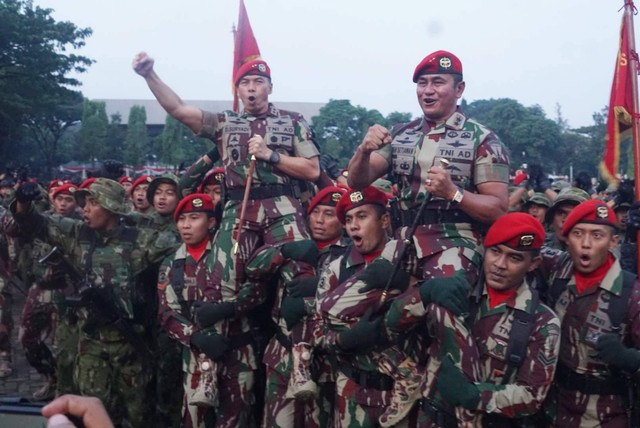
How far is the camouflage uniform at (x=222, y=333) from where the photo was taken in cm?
548

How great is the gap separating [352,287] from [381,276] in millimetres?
234

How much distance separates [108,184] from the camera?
6406 millimetres

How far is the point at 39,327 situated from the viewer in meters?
7.82

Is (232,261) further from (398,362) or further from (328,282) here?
(398,362)

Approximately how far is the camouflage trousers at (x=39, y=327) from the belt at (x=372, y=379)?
14.4 ft

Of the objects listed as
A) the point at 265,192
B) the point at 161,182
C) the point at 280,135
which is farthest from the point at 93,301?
the point at 280,135

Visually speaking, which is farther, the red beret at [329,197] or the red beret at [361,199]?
the red beret at [329,197]

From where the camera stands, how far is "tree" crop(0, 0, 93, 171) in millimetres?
29453

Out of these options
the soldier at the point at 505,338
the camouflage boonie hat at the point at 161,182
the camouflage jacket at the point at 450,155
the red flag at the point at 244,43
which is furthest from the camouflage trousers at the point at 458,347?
the red flag at the point at 244,43

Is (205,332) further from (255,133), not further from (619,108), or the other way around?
(619,108)

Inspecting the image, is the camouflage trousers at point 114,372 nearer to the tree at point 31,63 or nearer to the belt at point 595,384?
the belt at point 595,384

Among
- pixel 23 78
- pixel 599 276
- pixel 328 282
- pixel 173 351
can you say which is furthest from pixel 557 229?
pixel 23 78

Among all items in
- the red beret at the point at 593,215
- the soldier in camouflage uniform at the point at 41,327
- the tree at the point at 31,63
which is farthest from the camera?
the tree at the point at 31,63

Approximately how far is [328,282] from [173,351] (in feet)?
8.17
